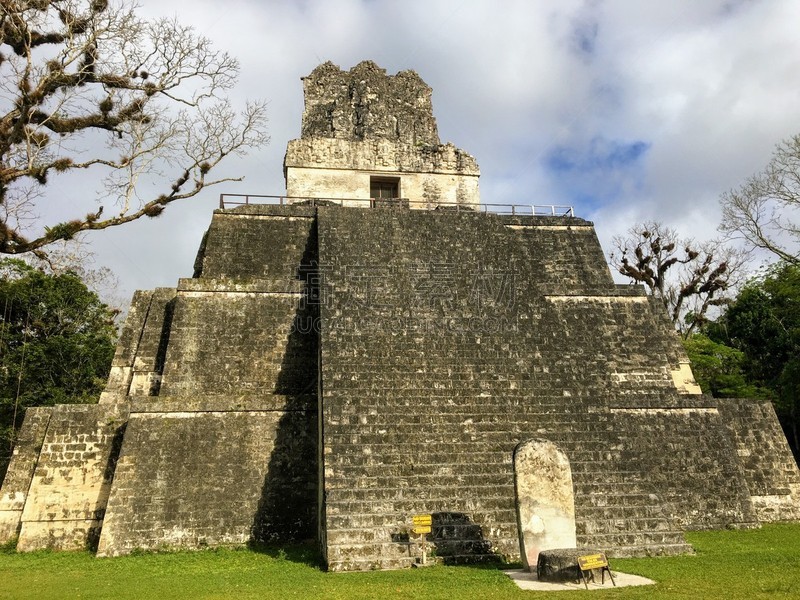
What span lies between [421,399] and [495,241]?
14.1 ft

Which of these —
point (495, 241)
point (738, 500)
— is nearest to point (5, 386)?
point (495, 241)

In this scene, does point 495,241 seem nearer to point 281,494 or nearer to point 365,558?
point 281,494

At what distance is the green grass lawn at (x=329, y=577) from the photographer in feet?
17.6

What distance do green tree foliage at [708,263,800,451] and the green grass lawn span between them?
1193cm

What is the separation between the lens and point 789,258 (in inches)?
546

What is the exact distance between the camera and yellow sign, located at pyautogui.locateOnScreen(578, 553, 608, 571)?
5523 millimetres

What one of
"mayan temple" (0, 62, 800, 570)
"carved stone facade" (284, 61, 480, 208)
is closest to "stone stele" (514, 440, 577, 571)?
"mayan temple" (0, 62, 800, 570)

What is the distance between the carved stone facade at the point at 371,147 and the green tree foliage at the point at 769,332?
32.8 ft

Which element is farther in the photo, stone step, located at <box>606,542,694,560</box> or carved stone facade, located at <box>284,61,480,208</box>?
carved stone facade, located at <box>284,61,480,208</box>

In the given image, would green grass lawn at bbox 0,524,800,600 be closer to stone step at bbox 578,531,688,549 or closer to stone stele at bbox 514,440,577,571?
stone step at bbox 578,531,688,549

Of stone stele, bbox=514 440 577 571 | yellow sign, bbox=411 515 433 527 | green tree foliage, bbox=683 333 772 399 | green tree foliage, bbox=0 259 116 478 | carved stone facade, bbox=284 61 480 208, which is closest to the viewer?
stone stele, bbox=514 440 577 571

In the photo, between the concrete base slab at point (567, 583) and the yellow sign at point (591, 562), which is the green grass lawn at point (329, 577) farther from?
the yellow sign at point (591, 562)

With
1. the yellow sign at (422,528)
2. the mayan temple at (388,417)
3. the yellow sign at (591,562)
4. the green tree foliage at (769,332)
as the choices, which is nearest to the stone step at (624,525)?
the mayan temple at (388,417)

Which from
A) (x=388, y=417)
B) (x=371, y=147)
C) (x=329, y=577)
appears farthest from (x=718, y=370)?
(x=329, y=577)
